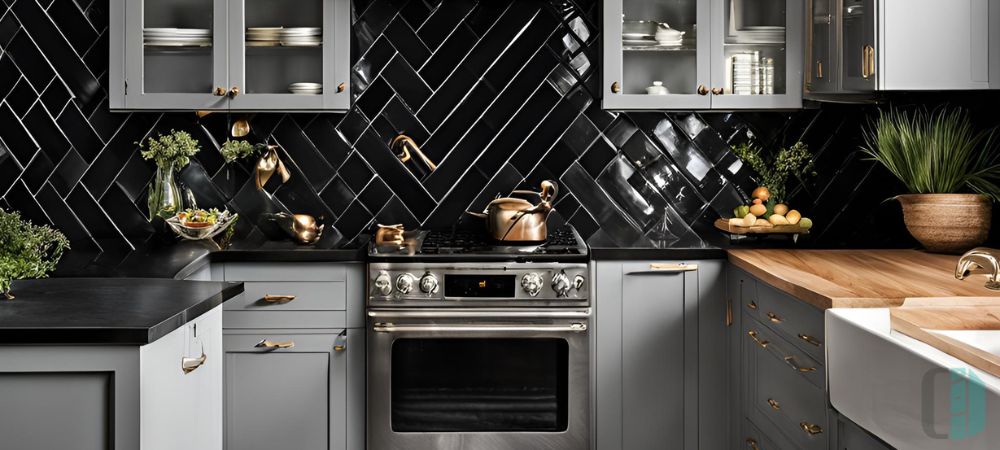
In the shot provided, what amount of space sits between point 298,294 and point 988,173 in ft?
8.11

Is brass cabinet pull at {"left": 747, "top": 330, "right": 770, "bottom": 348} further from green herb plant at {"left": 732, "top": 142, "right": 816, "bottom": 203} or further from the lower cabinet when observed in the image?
the lower cabinet

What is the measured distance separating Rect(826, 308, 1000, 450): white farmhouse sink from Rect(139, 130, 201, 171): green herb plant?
8.30 ft

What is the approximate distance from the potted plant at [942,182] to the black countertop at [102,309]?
2.23m

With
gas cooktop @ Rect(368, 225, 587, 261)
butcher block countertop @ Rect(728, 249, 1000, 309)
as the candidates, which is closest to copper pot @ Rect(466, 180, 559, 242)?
gas cooktop @ Rect(368, 225, 587, 261)

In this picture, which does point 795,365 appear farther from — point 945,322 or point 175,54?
point 175,54

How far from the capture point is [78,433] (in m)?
1.44

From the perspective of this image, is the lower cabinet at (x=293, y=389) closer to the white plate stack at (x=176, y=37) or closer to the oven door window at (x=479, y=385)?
the oven door window at (x=479, y=385)

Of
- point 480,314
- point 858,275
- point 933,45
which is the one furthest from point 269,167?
point 933,45

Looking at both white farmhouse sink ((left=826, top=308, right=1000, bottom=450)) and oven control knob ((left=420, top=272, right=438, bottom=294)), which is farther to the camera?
oven control knob ((left=420, top=272, right=438, bottom=294))

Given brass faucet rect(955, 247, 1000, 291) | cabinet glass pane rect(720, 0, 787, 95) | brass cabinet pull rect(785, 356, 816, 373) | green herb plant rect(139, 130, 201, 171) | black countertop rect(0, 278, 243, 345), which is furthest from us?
green herb plant rect(139, 130, 201, 171)

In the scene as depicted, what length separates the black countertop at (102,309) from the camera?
1.40 meters

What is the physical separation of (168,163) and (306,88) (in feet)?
2.22

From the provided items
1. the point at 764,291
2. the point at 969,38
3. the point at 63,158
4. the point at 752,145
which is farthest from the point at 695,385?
the point at 63,158

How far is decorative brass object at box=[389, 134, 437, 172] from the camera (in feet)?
11.2
